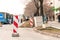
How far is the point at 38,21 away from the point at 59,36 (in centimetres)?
1719

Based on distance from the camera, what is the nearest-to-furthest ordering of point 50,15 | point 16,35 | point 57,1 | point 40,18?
point 16,35 < point 40,18 < point 57,1 < point 50,15

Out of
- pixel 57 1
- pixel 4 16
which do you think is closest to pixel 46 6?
pixel 57 1

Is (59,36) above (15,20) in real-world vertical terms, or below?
below

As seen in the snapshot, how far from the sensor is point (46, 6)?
366 ft

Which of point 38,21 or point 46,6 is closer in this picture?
point 38,21

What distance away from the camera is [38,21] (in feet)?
109

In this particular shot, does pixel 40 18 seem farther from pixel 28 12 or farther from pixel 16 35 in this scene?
pixel 28 12

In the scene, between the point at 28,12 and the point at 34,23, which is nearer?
the point at 34,23

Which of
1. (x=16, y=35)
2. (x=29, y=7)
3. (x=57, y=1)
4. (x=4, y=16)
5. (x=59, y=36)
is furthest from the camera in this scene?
(x=29, y=7)

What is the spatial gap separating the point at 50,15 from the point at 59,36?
92950 mm

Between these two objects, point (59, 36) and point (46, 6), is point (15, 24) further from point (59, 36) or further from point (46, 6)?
point (46, 6)

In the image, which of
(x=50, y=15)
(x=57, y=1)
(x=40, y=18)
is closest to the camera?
(x=40, y=18)

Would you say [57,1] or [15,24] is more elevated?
[57,1]

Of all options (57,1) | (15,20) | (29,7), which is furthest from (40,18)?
(29,7)
